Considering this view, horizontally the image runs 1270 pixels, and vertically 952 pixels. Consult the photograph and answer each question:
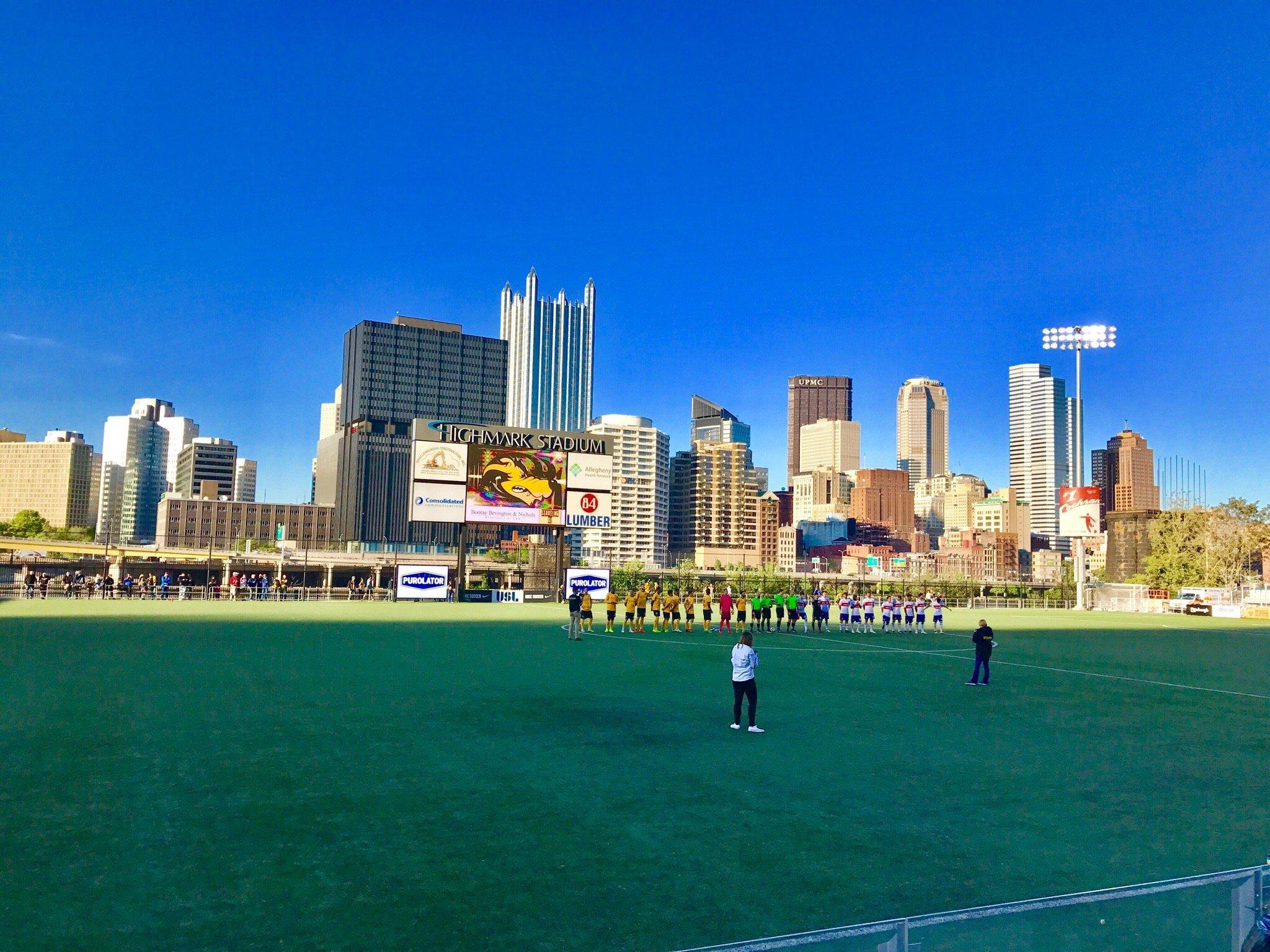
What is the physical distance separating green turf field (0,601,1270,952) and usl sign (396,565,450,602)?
124 ft

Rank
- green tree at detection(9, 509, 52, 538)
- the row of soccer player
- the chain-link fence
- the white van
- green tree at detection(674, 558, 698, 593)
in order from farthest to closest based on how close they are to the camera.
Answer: green tree at detection(9, 509, 52, 538), green tree at detection(674, 558, 698, 593), the white van, the row of soccer player, the chain-link fence

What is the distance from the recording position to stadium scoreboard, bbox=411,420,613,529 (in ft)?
186

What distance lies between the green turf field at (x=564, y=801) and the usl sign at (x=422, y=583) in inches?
1484

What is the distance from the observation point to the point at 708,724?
15.2 metres

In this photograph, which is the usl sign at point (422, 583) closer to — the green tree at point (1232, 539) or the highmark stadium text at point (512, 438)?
the highmark stadium text at point (512, 438)

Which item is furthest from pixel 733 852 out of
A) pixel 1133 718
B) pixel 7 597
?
pixel 7 597

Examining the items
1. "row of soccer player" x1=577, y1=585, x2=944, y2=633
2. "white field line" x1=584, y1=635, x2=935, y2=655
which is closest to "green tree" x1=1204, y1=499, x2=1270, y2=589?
"row of soccer player" x1=577, y1=585, x2=944, y2=633

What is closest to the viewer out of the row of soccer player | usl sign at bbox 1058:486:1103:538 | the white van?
the row of soccer player

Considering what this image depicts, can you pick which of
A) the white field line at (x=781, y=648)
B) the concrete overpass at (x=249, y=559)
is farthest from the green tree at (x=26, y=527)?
the white field line at (x=781, y=648)

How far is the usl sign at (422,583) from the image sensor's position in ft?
196

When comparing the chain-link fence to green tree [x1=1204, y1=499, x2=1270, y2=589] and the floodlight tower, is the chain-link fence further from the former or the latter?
green tree [x1=1204, y1=499, x2=1270, y2=589]

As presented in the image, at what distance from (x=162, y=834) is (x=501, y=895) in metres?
3.71

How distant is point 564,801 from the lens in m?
10.2

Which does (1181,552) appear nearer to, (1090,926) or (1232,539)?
(1232,539)
